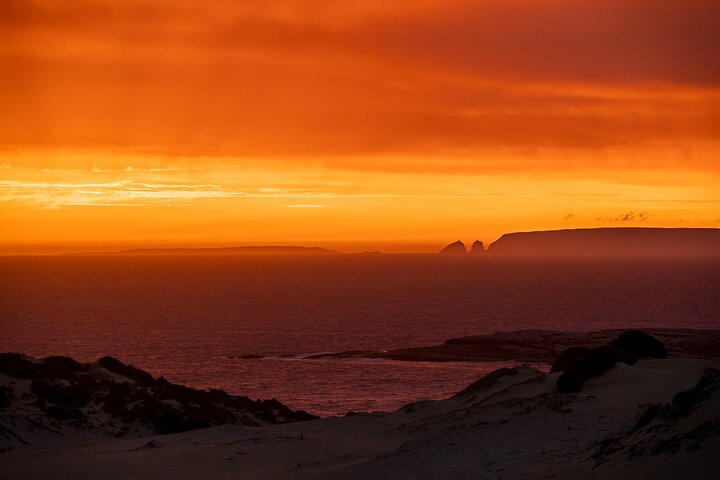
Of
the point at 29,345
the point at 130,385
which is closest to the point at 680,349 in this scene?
the point at 130,385

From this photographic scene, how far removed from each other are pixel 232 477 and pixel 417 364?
5090cm

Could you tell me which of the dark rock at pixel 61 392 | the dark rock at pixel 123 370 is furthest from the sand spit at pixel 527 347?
the dark rock at pixel 61 392

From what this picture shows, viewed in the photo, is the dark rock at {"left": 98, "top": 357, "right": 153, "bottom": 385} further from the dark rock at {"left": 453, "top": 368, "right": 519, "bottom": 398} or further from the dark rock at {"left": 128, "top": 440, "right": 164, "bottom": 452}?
the dark rock at {"left": 453, "top": 368, "right": 519, "bottom": 398}

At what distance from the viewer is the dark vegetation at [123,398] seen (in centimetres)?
4116

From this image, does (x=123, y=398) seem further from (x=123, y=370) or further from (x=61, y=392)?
(x=123, y=370)

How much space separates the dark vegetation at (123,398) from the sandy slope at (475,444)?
287 cm

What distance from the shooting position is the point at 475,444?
2842 centimetres

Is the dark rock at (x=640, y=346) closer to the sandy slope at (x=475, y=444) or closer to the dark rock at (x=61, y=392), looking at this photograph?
the sandy slope at (x=475, y=444)

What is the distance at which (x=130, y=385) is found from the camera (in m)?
44.1

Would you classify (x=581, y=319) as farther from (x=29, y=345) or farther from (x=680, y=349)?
(x=29, y=345)

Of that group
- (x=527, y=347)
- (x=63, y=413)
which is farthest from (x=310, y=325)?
(x=63, y=413)

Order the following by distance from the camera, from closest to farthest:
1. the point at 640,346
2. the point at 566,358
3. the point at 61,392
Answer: the point at 61,392 → the point at 566,358 → the point at 640,346

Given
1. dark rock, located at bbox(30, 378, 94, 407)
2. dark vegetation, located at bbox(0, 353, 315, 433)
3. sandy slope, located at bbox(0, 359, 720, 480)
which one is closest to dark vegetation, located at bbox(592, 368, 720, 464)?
sandy slope, located at bbox(0, 359, 720, 480)

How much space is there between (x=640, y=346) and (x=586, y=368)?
33.4 feet
